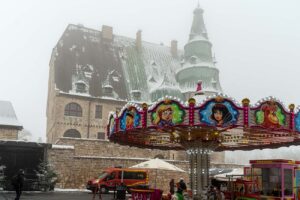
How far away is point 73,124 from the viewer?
1661 inches

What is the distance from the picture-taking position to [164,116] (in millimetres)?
14430

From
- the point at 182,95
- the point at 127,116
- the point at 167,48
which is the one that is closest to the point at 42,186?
the point at 127,116

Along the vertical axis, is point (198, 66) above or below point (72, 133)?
above

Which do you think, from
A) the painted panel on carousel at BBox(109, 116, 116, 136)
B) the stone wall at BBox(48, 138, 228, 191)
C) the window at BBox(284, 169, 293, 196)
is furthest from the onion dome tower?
the window at BBox(284, 169, 293, 196)

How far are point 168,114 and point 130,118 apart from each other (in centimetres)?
205

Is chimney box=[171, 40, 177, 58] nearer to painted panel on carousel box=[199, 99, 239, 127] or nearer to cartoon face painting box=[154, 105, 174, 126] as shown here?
cartoon face painting box=[154, 105, 174, 126]

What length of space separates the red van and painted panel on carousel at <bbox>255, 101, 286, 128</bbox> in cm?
1385

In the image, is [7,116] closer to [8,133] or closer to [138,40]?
[8,133]

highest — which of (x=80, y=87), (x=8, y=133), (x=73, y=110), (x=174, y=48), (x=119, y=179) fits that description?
(x=174, y=48)

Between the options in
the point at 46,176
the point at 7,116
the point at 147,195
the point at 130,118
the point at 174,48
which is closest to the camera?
the point at 130,118

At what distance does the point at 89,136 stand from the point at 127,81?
8.03 meters

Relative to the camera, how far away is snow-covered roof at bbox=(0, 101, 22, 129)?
34259 millimetres

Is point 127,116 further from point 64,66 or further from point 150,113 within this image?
point 64,66

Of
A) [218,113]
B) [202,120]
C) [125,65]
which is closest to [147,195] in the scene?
[202,120]
